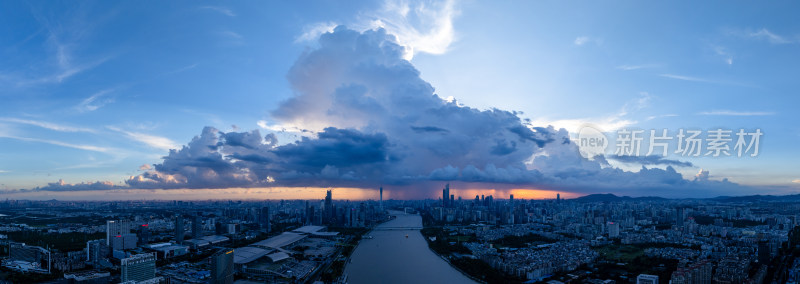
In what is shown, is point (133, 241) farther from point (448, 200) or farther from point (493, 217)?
point (448, 200)

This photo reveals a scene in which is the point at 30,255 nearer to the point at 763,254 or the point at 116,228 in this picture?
the point at 116,228

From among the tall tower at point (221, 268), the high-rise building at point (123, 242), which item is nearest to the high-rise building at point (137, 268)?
the tall tower at point (221, 268)

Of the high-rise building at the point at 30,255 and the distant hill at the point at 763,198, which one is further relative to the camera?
the distant hill at the point at 763,198

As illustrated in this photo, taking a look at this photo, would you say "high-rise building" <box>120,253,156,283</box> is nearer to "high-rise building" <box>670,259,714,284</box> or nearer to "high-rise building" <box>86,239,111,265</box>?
"high-rise building" <box>86,239,111,265</box>

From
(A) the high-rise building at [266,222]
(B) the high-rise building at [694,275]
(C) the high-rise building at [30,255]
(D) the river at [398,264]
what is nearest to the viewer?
(B) the high-rise building at [694,275]

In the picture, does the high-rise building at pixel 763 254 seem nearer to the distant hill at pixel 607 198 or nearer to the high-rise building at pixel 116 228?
the high-rise building at pixel 116 228

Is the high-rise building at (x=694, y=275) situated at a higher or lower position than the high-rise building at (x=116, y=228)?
higher

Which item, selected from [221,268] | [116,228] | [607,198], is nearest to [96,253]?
[116,228]

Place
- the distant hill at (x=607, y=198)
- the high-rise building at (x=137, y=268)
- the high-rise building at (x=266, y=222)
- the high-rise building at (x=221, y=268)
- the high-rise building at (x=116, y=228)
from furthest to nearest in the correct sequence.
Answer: the distant hill at (x=607, y=198) < the high-rise building at (x=266, y=222) < the high-rise building at (x=116, y=228) < the high-rise building at (x=221, y=268) < the high-rise building at (x=137, y=268)
